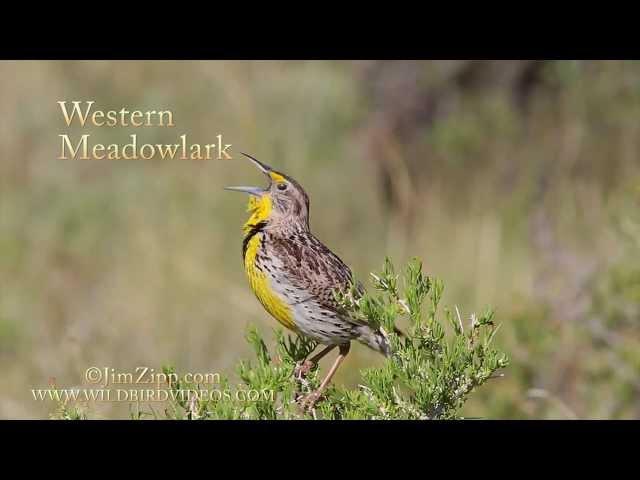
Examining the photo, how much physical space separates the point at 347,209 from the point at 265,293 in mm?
6343

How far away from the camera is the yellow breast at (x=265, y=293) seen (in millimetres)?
3590

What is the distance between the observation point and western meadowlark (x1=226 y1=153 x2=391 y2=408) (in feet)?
11.7

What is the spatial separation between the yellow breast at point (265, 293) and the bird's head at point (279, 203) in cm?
10

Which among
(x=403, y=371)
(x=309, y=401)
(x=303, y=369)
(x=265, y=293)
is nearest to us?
(x=403, y=371)

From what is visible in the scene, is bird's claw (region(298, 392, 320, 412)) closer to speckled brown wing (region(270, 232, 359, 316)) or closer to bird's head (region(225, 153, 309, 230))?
speckled brown wing (region(270, 232, 359, 316))

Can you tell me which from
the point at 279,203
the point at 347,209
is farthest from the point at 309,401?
the point at 347,209

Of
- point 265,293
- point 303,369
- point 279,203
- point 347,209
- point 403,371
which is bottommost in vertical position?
point 403,371

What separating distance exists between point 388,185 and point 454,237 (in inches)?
78.4

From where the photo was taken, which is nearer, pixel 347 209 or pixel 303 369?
pixel 303 369

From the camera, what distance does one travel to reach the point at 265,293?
3.64 meters

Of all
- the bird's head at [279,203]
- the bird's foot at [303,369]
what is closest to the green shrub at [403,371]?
the bird's foot at [303,369]

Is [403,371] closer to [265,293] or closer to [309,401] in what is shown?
[309,401]

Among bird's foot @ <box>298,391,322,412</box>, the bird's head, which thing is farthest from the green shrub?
the bird's head

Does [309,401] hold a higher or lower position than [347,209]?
lower
